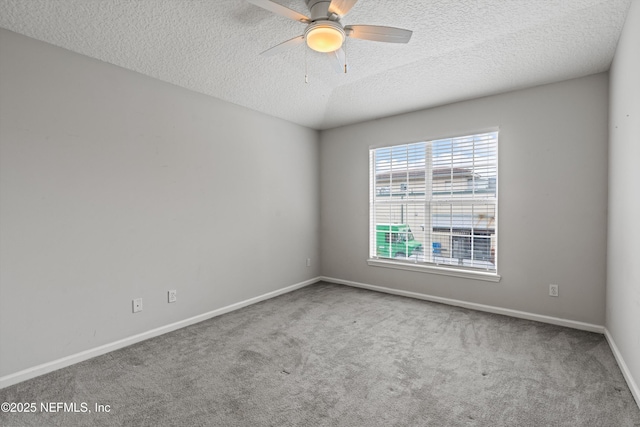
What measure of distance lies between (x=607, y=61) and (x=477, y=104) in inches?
44.6

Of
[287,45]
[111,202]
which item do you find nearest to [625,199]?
[287,45]

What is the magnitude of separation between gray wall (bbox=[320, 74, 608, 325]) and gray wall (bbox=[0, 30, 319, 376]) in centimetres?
242

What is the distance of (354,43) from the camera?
8.37ft

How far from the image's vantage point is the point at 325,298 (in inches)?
164

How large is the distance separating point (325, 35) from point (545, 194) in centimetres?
280

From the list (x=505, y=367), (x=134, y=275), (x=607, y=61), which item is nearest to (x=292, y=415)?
(x=505, y=367)

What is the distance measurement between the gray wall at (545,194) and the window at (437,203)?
14 cm

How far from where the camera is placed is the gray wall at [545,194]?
300 centimetres

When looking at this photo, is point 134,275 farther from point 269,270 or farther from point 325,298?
point 325,298

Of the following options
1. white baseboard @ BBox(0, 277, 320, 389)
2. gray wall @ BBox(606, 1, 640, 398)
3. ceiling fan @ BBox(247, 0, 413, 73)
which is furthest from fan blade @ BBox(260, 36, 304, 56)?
white baseboard @ BBox(0, 277, 320, 389)

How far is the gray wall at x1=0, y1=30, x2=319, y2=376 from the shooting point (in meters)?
2.27

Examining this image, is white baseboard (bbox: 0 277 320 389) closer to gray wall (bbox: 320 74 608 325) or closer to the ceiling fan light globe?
gray wall (bbox: 320 74 608 325)

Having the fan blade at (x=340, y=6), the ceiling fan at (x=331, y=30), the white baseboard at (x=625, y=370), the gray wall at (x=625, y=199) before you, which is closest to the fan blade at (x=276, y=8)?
the ceiling fan at (x=331, y=30)

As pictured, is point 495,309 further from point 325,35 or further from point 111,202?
point 111,202
